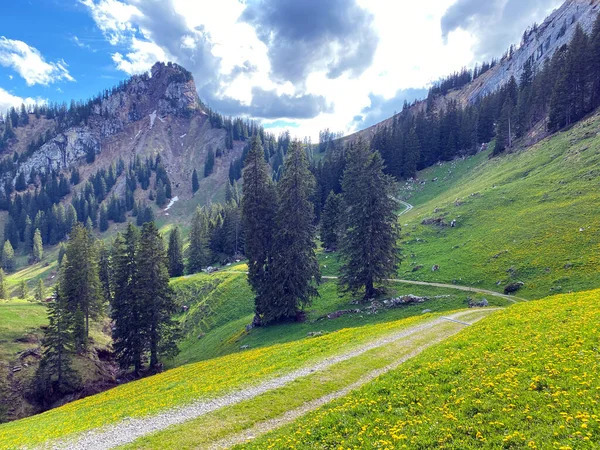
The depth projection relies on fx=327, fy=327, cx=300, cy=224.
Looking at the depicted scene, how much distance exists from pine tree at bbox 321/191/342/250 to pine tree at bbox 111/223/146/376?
3412cm

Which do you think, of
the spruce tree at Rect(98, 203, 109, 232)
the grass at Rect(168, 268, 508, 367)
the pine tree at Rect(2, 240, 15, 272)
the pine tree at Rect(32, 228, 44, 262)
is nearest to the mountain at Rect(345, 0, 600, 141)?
the grass at Rect(168, 268, 508, 367)

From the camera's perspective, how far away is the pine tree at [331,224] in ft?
209

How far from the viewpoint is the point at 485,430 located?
8734 millimetres

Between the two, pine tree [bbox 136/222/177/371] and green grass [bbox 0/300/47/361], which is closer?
pine tree [bbox 136/222/177/371]

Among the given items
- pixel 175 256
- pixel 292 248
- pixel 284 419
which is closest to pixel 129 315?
pixel 292 248

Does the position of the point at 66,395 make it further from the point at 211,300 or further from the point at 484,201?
the point at 484,201

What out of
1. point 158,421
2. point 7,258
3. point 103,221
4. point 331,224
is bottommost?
point 158,421

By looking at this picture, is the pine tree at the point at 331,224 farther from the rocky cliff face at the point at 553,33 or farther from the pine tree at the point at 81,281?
the rocky cliff face at the point at 553,33

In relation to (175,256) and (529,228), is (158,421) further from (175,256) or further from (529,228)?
(175,256)

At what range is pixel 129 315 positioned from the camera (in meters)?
40.4

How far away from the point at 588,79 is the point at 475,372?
85.0 meters

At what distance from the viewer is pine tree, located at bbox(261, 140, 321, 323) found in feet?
125

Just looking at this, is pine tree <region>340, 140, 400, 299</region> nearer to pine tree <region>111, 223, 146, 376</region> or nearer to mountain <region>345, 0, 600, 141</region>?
pine tree <region>111, 223, 146, 376</region>

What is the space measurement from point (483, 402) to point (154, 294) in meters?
37.3
